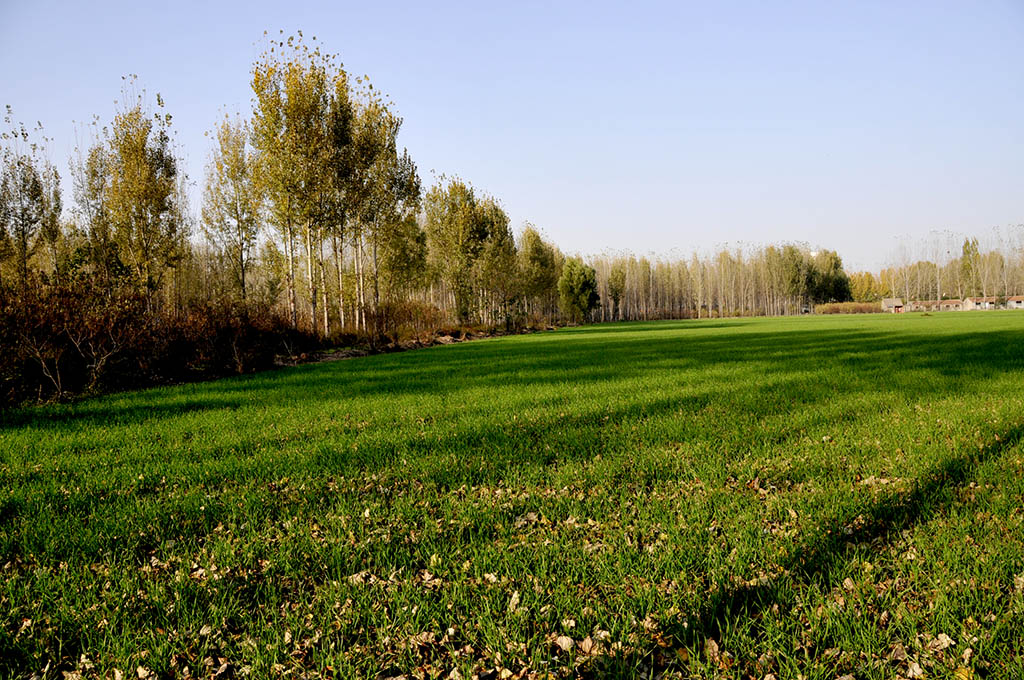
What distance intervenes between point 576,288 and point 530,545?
68.7 meters

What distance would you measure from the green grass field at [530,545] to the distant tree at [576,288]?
6413 cm

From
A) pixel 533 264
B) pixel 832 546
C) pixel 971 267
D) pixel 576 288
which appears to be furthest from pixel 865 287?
pixel 832 546

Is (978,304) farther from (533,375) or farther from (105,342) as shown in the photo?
(105,342)

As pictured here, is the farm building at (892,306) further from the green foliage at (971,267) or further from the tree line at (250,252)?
the tree line at (250,252)

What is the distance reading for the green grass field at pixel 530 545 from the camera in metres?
2.59

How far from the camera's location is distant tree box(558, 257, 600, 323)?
7106 cm

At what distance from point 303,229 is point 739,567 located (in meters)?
27.2

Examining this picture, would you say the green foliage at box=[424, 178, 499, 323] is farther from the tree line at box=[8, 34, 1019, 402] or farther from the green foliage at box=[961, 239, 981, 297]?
the green foliage at box=[961, 239, 981, 297]

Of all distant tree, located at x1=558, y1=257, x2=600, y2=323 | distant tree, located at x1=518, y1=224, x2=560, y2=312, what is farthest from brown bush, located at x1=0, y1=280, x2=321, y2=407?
distant tree, located at x1=558, y1=257, x2=600, y2=323

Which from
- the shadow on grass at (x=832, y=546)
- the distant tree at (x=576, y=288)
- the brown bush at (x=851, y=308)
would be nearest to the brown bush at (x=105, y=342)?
the shadow on grass at (x=832, y=546)

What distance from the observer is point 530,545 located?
3.63 m

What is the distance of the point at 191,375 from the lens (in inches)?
565

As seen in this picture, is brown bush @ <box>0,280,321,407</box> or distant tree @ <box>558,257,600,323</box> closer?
brown bush @ <box>0,280,321,407</box>

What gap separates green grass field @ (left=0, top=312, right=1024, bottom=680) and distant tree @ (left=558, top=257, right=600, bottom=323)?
64132mm
